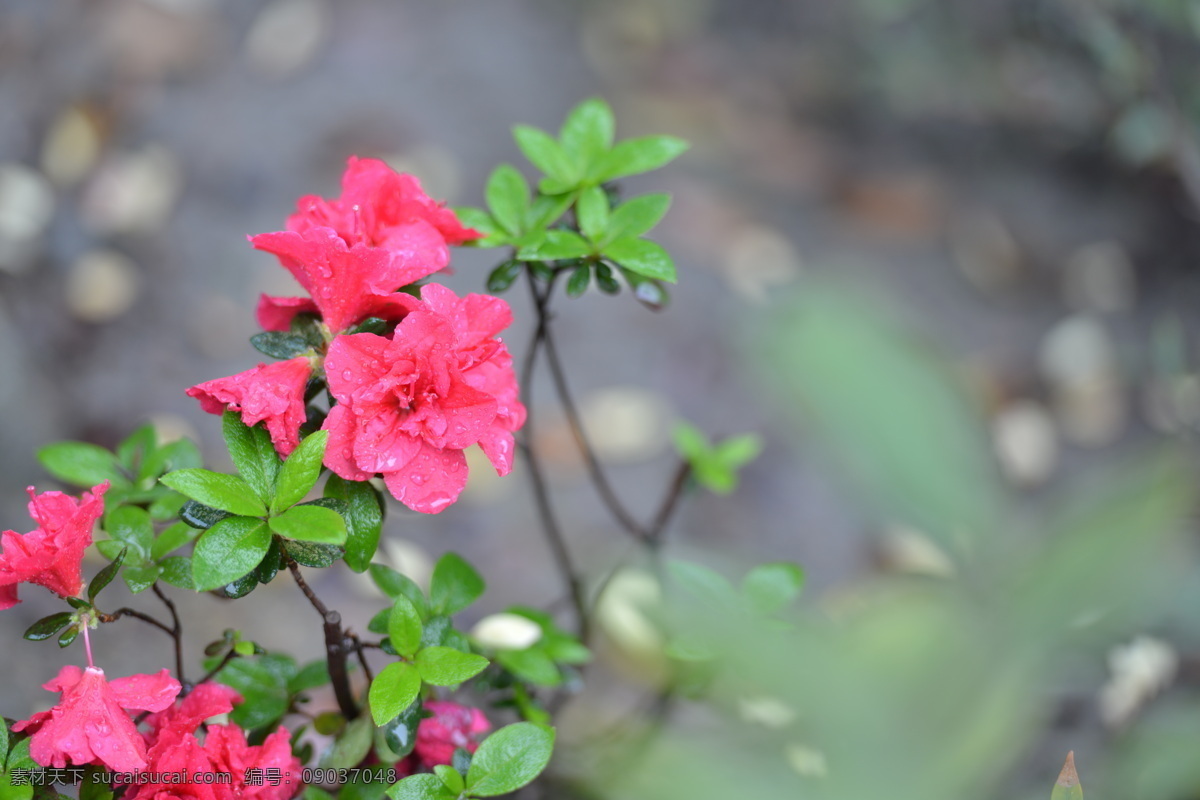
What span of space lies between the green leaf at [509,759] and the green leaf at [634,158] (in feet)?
1.19

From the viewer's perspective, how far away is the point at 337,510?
502 millimetres

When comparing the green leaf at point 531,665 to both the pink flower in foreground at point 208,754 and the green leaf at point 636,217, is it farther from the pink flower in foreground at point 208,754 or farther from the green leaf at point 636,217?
the green leaf at point 636,217

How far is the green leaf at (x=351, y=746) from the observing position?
550 millimetres

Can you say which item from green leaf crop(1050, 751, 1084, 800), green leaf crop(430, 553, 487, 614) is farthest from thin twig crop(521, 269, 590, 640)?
green leaf crop(1050, 751, 1084, 800)

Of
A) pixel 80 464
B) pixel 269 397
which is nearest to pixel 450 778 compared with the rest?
pixel 269 397

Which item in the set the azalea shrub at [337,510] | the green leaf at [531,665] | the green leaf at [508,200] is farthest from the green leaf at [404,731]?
the green leaf at [508,200]

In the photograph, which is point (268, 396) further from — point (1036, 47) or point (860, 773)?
point (1036, 47)

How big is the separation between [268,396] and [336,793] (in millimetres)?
297

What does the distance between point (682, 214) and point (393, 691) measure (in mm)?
1151

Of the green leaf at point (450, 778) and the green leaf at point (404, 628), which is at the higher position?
the green leaf at point (404, 628)

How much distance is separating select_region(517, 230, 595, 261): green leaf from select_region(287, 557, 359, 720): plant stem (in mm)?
228

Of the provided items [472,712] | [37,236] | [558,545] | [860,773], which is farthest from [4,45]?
[860,773]

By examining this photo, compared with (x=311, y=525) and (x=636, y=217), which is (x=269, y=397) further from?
(x=636, y=217)

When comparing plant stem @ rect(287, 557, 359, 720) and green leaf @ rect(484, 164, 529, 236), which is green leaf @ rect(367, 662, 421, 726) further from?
green leaf @ rect(484, 164, 529, 236)
